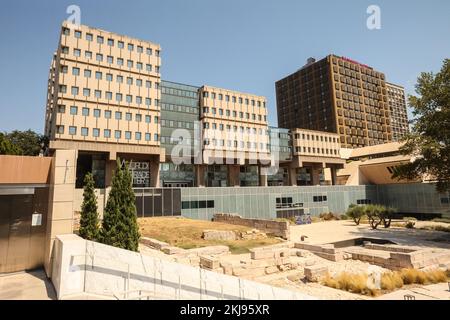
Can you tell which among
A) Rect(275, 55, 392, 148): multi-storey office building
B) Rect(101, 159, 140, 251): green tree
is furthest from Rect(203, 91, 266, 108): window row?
Rect(275, 55, 392, 148): multi-storey office building

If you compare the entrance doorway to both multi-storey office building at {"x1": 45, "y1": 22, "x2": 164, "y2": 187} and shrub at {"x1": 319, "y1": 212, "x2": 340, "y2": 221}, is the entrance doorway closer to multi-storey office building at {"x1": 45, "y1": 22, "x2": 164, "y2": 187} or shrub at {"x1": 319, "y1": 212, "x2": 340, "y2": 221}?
multi-storey office building at {"x1": 45, "y1": 22, "x2": 164, "y2": 187}

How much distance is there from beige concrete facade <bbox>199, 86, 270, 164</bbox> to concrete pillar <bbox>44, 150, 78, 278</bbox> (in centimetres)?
4372

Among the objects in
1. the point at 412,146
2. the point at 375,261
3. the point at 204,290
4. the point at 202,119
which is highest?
the point at 202,119

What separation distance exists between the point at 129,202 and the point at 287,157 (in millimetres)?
52667

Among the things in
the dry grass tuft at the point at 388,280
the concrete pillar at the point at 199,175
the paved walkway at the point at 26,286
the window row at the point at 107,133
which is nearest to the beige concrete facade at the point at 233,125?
the concrete pillar at the point at 199,175

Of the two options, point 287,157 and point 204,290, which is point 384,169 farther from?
point 204,290

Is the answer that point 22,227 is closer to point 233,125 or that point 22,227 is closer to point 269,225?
point 269,225

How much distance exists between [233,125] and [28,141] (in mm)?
44509

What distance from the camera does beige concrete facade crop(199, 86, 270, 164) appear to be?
57031 millimetres

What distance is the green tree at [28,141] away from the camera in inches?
2242

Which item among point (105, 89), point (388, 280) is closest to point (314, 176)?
point (105, 89)

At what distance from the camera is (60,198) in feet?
36.2
